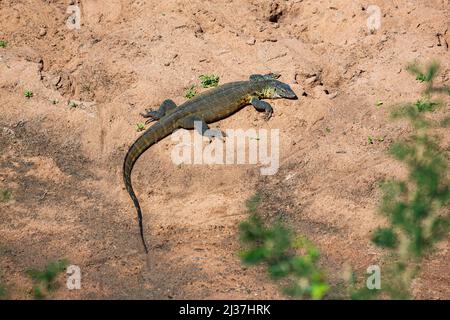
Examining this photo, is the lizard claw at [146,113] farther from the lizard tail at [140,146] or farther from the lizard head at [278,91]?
the lizard head at [278,91]

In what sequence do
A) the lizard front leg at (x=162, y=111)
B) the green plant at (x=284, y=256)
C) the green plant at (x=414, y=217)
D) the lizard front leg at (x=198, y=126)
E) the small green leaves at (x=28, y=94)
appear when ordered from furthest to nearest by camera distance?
the small green leaves at (x=28, y=94) → the lizard front leg at (x=162, y=111) → the lizard front leg at (x=198, y=126) → the green plant at (x=414, y=217) → the green plant at (x=284, y=256)

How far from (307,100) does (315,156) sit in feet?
4.19

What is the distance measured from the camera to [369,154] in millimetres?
8039

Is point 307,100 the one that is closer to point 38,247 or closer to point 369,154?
point 369,154

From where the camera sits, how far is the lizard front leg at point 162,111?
28.9 ft

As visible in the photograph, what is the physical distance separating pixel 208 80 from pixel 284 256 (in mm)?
Result: 4073

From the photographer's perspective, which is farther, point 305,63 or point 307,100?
point 305,63

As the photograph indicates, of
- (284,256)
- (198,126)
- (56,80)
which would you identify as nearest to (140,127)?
(198,126)

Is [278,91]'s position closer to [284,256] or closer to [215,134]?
[215,134]

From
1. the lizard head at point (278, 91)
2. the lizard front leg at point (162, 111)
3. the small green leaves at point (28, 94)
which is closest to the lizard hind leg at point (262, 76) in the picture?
the lizard head at point (278, 91)

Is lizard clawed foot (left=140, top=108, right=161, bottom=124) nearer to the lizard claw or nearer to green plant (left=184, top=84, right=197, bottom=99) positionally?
the lizard claw

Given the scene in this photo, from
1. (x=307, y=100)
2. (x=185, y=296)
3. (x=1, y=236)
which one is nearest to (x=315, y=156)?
(x=307, y=100)

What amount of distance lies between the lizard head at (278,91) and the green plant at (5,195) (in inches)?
169

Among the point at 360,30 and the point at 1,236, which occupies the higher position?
the point at 360,30
